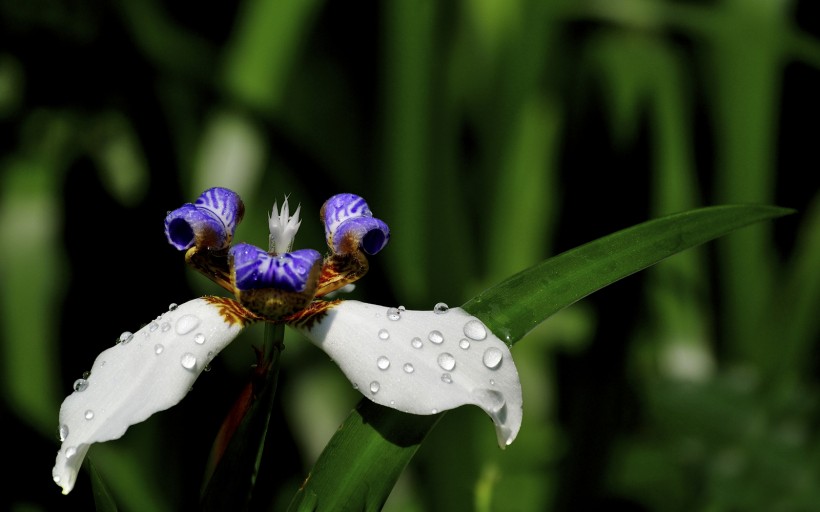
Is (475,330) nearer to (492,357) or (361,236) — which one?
(492,357)

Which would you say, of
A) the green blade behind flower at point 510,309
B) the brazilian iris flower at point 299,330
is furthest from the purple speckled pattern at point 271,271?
the green blade behind flower at point 510,309

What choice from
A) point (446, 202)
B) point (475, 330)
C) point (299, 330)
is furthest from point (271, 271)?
point (446, 202)

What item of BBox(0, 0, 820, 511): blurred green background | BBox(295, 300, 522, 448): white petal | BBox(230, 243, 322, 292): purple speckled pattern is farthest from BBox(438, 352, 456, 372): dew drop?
BBox(0, 0, 820, 511): blurred green background

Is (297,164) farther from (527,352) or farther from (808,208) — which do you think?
(808,208)

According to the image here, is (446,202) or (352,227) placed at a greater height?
(352,227)

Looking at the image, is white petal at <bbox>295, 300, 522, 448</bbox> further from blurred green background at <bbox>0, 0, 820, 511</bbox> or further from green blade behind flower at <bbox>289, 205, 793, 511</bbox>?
blurred green background at <bbox>0, 0, 820, 511</bbox>

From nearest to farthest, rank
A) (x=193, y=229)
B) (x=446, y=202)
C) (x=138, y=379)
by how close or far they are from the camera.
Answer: (x=138, y=379)
(x=193, y=229)
(x=446, y=202)
